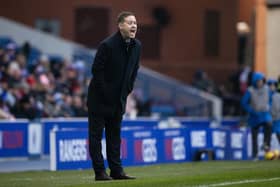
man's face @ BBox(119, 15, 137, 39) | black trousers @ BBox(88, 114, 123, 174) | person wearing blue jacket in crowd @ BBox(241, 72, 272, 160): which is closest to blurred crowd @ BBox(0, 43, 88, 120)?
person wearing blue jacket in crowd @ BBox(241, 72, 272, 160)

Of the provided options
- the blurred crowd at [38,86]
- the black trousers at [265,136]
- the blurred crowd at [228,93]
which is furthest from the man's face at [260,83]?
the blurred crowd at [228,93]

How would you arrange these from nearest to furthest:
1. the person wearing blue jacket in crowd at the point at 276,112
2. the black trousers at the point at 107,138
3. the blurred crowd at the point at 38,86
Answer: the black trousers at the point at 107,138 < the person wearing blue jacket in crowd at the point at 276,112 < the blurred crowd at the point at 38,86

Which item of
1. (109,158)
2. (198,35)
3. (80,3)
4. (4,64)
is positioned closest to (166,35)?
(198,35)

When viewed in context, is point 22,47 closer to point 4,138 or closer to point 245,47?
point 4,138

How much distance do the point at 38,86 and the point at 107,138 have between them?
14.7 m

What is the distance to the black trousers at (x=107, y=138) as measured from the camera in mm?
13656

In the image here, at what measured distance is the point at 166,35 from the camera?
130 ft

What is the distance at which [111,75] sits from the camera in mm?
13672

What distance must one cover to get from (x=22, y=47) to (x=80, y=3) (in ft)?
21.8

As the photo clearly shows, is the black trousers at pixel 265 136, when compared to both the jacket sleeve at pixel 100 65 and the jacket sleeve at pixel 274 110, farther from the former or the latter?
the jacket sleeve at pixel 100 65

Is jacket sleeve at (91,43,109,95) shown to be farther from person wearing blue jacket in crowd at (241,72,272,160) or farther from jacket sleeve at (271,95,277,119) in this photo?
jacket sleeve at (271,95,277,119)

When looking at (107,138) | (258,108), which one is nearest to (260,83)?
(258,108)

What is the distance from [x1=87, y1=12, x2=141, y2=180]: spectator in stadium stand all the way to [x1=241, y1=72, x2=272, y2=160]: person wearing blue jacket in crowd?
952 cm

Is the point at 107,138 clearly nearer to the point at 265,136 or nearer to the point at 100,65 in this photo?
the point at 100,65
